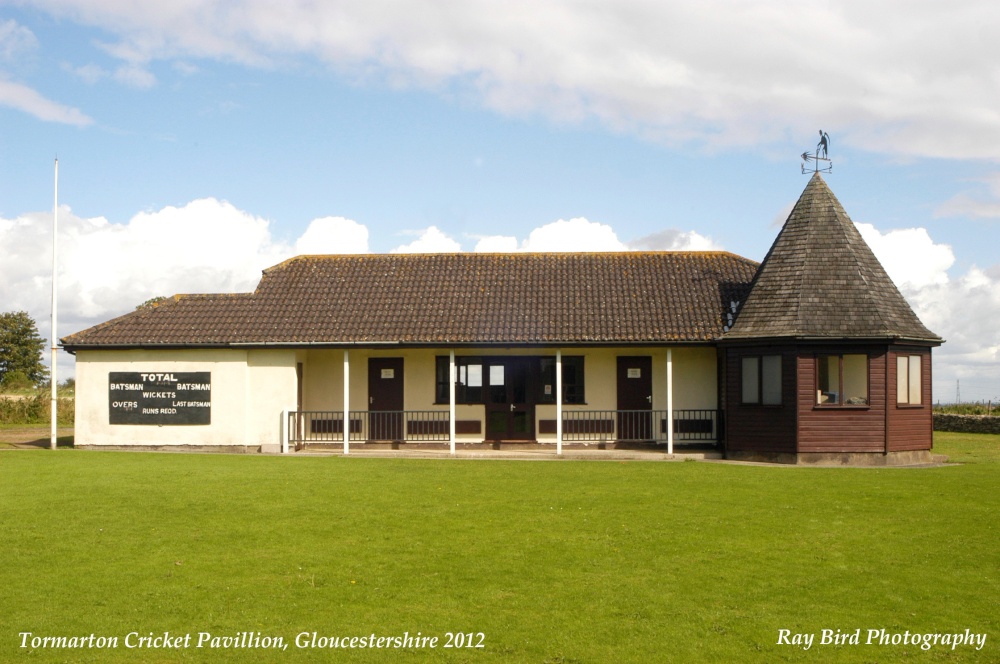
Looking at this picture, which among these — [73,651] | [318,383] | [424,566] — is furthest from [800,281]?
[73,651]

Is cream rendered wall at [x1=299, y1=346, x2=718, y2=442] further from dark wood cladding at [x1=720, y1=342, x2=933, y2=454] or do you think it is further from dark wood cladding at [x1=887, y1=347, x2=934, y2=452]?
dark wood cladding at [x1=887, y1=347, x2=934, y2=452]

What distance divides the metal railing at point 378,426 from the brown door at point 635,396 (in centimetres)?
447

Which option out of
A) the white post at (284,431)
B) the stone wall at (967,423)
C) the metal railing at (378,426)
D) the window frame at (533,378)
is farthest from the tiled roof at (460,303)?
the stone wall at (967,423)

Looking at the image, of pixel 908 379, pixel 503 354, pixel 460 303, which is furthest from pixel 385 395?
pixel 908 379

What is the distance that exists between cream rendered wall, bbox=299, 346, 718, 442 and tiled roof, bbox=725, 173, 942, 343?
252 centimetres

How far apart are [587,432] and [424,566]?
15.2m

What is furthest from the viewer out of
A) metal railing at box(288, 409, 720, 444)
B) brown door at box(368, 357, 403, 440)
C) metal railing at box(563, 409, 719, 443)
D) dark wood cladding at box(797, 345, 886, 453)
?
brown door at box(368, 357, 403, 440)

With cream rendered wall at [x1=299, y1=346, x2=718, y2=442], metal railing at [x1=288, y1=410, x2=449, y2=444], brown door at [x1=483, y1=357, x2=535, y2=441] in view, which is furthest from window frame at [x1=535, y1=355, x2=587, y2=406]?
metal railing at [x1=288, y1=410, x2=449, y2=444]

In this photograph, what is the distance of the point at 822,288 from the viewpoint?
2188 centimetres

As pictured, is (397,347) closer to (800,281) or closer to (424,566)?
(800,281)

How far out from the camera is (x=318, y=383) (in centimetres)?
2548

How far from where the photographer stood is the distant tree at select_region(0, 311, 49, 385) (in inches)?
2606

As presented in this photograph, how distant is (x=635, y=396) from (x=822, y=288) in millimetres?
5513

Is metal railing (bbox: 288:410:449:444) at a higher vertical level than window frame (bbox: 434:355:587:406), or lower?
lower
